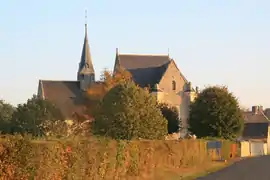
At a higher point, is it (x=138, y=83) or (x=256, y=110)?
(x=138, y=83)

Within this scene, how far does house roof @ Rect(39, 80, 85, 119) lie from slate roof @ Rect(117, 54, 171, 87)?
12.1m

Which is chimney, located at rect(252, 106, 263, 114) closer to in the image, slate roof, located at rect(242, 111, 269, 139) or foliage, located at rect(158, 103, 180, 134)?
slate roof, located at rect(242, 111, 269, 139)

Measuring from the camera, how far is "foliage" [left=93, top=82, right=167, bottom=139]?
44.9m

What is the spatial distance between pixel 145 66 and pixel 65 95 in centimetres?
1856

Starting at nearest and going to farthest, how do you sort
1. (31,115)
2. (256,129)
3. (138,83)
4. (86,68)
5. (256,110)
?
(31,115) < (138,83) < (256,129) < (86,68) < (256,110)

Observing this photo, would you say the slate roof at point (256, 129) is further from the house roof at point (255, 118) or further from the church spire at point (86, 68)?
the church spire at point (86, 68)

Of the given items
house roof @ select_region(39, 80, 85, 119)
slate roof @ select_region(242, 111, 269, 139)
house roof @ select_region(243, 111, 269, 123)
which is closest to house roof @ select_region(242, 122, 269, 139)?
slate roof @ select_region(242, 111, 269, 139)

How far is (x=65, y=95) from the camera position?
368ft

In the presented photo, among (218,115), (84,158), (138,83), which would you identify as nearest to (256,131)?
(138,83)

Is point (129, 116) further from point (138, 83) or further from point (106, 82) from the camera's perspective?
point (138, 83)

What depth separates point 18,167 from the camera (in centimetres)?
1456

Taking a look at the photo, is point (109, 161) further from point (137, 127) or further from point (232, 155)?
point (232, 155)

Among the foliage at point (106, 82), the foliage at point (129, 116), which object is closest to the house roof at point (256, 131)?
the foliage at point (106, 82)

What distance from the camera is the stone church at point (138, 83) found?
98.9 m
